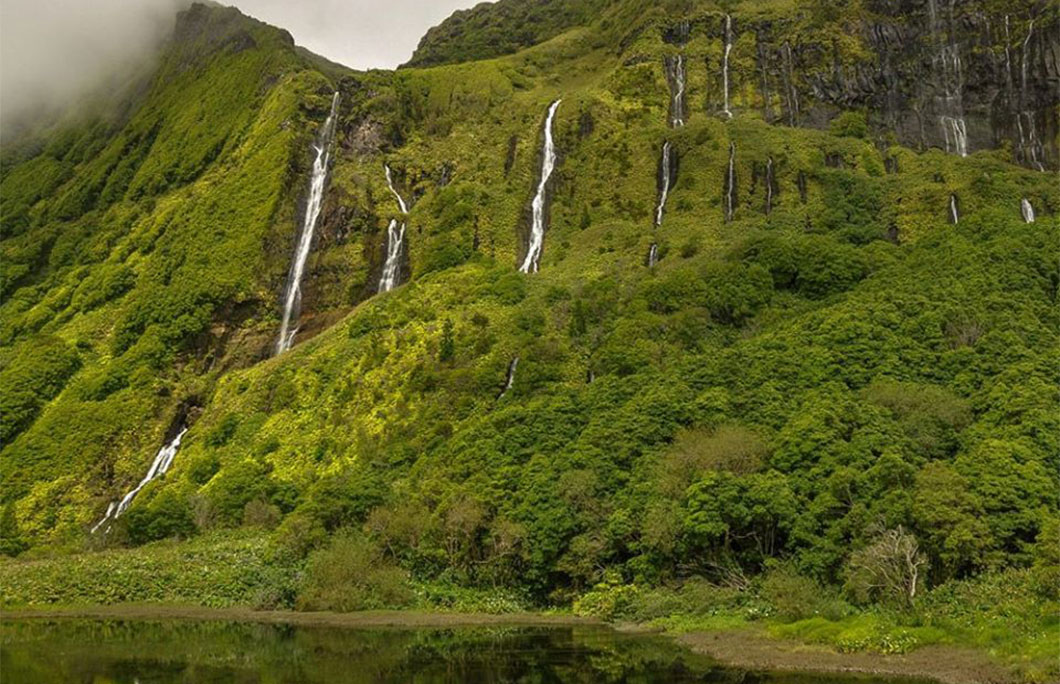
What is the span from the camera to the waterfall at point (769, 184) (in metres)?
106

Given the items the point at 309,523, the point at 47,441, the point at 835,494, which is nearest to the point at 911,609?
the point at 835,494

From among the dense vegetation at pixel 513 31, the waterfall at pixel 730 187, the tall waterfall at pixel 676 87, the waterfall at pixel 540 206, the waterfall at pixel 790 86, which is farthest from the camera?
the dense vegetation at pixel 513 31

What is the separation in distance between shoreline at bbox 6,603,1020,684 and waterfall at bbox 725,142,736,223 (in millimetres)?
62416

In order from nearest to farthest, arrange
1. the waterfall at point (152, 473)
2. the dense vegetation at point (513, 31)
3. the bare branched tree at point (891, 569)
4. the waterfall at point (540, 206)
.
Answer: the bare branched tree at point (891, 569)
the waterfall at point (152, 473)
the waterfall at point (540, 206)
the dense vegetation at point (513, 31)

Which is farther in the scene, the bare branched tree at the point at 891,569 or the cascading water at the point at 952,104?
the cascading water at the point at 952,104

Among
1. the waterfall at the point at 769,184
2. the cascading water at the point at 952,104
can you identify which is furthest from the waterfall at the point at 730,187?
the cascading water at the point at 952,104

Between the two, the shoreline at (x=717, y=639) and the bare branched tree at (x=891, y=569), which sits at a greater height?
the bare branched tree at (x=891, y=569)

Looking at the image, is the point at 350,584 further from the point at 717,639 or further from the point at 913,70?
the point at 913,70

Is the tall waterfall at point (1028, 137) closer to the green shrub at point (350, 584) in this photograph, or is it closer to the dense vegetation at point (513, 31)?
the dense vegetation at point (513, 31)

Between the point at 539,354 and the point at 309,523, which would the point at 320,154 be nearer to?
the point at 539,354

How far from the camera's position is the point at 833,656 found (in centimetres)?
3694

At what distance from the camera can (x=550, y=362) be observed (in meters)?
80.6

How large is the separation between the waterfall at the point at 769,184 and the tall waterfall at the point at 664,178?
10.5 metres

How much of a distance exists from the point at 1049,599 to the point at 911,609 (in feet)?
18.6
